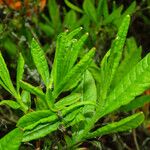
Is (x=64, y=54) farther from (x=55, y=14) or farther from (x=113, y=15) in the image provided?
(x=55, y=14)

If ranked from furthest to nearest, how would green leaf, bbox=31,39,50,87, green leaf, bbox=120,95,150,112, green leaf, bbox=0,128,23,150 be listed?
1. green leaf, bbox=120,95,150,112
2. green leaf, bbox=31,39,50,87
3. green leaf, bbox=0,128,23,150

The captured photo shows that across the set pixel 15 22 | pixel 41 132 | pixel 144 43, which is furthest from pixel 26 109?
pixel 144 43

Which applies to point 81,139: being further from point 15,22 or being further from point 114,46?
point 15,22

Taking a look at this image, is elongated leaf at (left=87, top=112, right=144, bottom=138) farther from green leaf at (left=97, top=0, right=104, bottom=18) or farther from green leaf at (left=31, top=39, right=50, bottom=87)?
green leaf at (left=97, top=0, right=104, bottom=18)

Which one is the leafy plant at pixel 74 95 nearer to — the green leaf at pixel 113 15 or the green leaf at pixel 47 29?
the green leaf at pixel 113 15

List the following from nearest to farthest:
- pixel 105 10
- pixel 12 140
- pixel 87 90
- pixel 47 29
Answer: pixel 12 140, pixel 87 90, pixel 105 10, pixel 47 29

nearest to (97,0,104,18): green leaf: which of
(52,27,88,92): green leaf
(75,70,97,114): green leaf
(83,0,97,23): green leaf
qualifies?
(83,0,97,23): green leaf

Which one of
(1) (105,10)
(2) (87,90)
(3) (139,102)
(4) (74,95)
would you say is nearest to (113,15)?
(1) (105,10)
